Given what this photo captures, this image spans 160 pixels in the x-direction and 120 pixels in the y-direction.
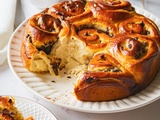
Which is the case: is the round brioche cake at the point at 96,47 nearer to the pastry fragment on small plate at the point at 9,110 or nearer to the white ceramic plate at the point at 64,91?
the white ceramic plate at the point at 64,91

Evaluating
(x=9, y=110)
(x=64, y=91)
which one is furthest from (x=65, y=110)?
(x=9, y=110)

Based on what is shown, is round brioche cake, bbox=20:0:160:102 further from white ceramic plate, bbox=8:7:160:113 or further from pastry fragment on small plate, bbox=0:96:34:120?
pastry fragment on small plate, bbox=0:96:34:120

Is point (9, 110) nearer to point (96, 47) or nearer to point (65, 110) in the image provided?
point (65, 110)

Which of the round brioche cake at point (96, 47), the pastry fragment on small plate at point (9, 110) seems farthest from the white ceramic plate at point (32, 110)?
the round brioche cake at point (96, 47)

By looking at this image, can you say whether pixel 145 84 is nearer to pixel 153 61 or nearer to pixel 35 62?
pixel 153 61

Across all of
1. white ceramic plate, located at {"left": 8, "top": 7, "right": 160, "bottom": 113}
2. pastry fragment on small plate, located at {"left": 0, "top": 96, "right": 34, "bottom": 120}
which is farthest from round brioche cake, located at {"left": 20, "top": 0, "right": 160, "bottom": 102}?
pastry fragment on small plate, located at {"left": 0, "top": 96, "right": 34, "bottom": 120}

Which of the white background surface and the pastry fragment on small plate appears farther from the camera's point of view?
the white background surface

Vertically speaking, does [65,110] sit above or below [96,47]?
below
